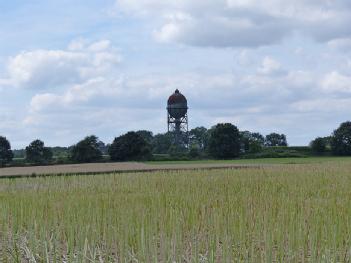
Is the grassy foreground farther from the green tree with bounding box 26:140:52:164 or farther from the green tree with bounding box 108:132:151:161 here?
the green tree with bounding box 26:140:52:164

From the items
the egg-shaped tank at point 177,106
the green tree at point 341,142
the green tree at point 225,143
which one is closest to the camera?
the green tree at point 225,143

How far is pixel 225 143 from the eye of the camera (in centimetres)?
8644

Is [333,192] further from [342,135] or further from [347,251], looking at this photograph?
[342,135]

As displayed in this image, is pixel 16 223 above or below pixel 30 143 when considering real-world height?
below

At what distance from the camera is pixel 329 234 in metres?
9.43

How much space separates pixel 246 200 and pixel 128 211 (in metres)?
3.59

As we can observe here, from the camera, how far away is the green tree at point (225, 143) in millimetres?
85625

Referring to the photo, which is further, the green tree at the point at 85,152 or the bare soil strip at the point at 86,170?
the green tree at the point at 85,152

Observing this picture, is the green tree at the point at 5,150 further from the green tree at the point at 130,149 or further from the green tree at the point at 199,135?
the green tree at the point at 199,135

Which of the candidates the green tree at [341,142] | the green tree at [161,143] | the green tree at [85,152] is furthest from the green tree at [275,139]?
the green tree at [85,152]

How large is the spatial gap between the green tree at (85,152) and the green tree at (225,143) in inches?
761

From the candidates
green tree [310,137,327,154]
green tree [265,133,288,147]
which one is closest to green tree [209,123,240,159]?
green tree [310,137,327,154]

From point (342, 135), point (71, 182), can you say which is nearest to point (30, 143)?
point (342, 135)

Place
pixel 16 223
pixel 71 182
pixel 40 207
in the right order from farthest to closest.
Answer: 1. pixel 71 182
2. pixel 40 207
3. pixel 16 223
